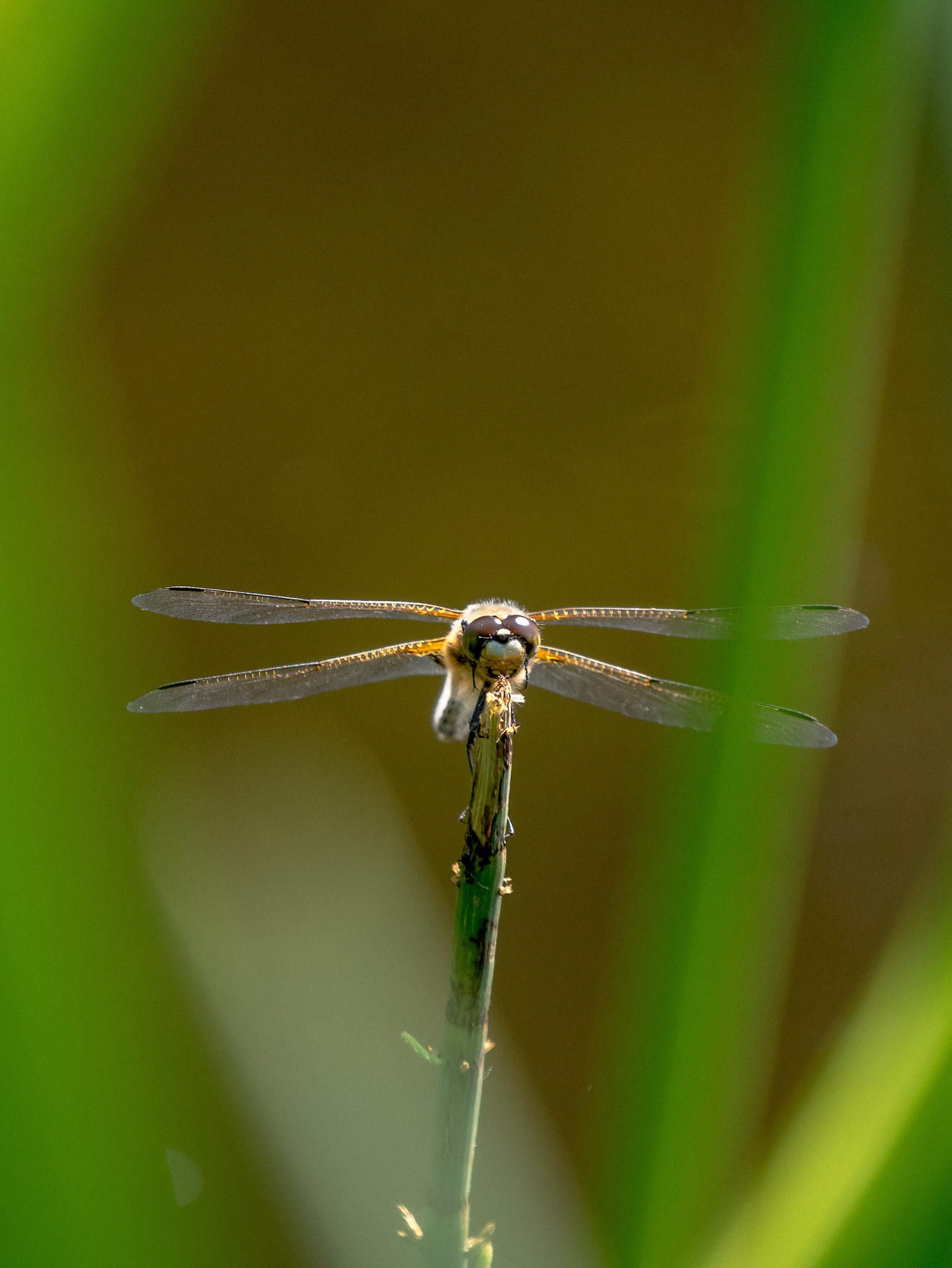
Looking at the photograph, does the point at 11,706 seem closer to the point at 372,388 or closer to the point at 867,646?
the point at 372,388

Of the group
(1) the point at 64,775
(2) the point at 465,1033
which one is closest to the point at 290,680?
(2) the point at 465,1033

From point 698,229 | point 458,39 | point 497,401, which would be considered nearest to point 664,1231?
point 497,401

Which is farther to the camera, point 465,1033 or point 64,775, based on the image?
point 465,1033

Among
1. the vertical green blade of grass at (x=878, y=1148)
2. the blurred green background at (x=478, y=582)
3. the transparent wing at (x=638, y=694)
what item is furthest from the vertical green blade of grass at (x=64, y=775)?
the transparent wing at (x=638, y=694)

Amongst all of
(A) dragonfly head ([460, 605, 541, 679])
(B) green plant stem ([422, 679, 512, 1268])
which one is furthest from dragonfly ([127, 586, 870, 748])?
(B) green plant stem ([422, 679, 512, 1268])

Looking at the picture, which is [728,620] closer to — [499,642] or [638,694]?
[499,642]

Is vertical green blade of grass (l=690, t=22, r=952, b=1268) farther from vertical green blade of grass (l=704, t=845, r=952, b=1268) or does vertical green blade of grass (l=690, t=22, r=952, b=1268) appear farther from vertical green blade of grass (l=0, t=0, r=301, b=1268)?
vertical green blade of grass (l=0, t=0, r=301, b=1268)
